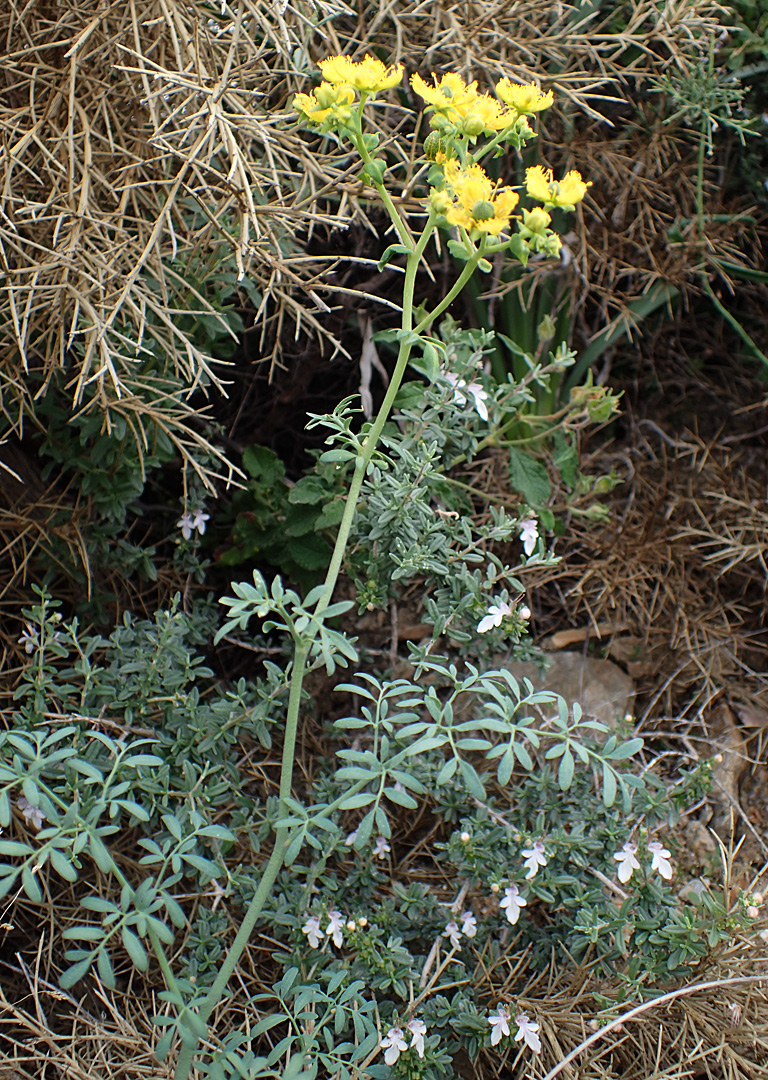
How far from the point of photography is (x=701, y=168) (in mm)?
1835

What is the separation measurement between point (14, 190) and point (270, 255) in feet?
1.39

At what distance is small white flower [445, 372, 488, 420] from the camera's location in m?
1.39

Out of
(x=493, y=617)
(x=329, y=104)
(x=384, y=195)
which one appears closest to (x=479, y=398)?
(x=493, y=617)

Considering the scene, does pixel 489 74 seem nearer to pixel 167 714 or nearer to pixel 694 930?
pixel 167 714

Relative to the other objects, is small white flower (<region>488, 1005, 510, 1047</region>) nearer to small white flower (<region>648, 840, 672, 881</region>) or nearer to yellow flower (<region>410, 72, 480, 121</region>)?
small white flower (<region>648, 840, 672, 881</region>)

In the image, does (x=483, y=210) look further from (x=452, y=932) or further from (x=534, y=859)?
(x=452, y=932)

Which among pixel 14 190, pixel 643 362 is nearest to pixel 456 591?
pixel 14 190

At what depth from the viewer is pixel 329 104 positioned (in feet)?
3.16

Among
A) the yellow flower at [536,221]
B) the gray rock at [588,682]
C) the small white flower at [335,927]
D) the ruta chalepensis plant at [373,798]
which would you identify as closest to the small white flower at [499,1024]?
the ruta chalepensis plant at [373,798]

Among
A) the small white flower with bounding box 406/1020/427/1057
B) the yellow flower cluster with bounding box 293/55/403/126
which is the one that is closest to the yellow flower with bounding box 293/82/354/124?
the yellow flower cluster with bounding box 293/55/403/126

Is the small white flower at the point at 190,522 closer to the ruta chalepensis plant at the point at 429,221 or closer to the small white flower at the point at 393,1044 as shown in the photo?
the ruta chalepensis plant at the point at 429,221

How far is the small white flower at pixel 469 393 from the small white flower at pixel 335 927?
31.3 inches

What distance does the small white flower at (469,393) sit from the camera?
1391 millimetres

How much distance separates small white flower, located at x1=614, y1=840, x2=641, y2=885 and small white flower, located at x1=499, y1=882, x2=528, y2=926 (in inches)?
5.7
